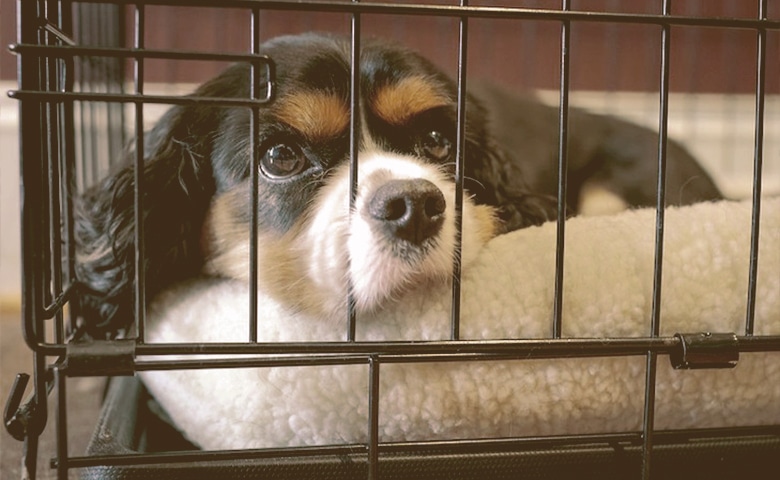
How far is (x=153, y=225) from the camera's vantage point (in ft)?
3.50

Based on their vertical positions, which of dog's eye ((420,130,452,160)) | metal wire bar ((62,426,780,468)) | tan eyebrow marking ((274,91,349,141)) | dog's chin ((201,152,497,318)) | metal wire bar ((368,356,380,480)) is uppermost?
tan eyebrow marking ((274,91,349,141))

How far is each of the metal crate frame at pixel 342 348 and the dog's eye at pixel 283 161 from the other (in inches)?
8.8

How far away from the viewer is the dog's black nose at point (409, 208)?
81 centimetres

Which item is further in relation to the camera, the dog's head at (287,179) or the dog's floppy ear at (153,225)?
the dog's floppy ear at (153,225)

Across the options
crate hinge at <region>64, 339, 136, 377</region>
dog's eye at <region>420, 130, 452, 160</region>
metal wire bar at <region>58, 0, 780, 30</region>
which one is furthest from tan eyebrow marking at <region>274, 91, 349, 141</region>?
crate hinge at <region>64, 339, 136, 377</region>

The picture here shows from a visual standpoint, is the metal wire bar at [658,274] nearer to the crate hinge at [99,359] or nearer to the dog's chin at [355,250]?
the dog's chin at [355,250]

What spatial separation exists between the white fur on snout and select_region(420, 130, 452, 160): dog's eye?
0.09 meters

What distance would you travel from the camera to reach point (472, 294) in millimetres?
846

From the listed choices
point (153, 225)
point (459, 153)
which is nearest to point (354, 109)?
point (459, 153)

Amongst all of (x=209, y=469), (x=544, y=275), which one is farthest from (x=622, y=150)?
(x=209, y=469)

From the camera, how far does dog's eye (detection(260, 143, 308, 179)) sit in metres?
1.00

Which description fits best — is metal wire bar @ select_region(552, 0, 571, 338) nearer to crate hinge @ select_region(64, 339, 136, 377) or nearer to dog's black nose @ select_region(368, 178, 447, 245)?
dog's black nose @ select_region(368, 178, 447, 245)

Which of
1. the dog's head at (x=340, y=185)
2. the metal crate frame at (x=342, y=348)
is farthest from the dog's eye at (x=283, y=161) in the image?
the metal crate frame at (x=342, y=348)

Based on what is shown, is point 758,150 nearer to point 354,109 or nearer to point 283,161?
point 354,109
